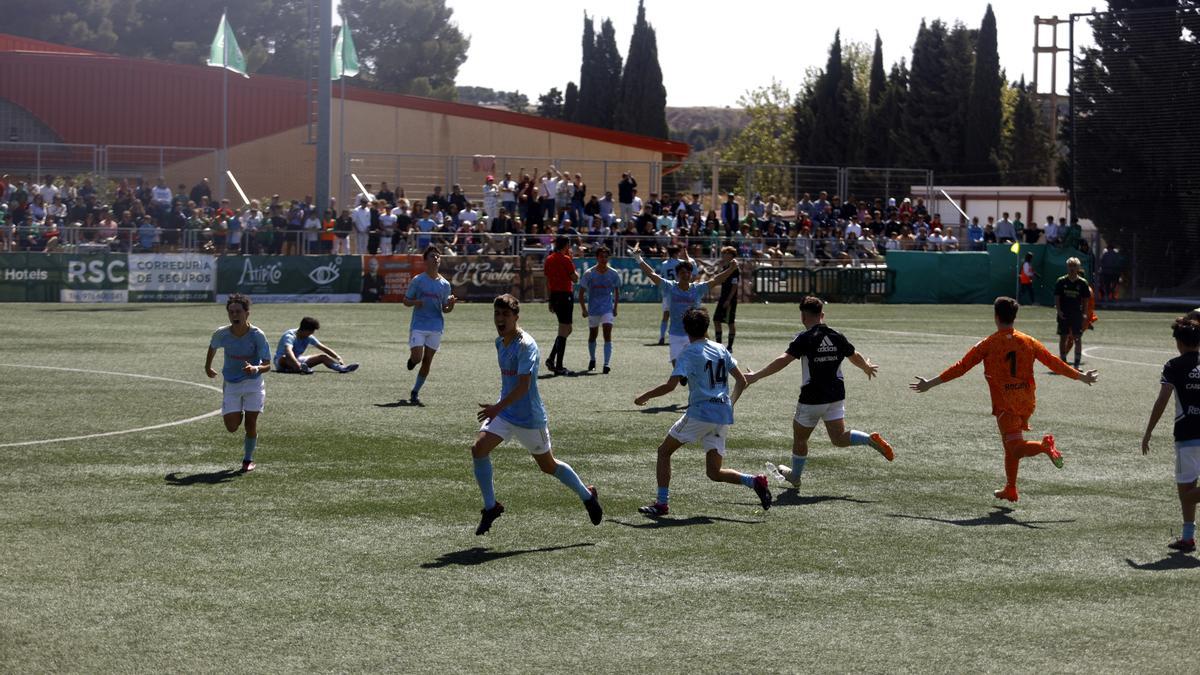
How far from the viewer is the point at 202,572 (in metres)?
10.1

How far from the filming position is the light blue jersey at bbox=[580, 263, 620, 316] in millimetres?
24797

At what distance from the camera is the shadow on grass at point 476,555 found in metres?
10.6

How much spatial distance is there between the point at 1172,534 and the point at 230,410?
9.14 m

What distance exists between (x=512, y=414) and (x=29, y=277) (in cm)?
3005

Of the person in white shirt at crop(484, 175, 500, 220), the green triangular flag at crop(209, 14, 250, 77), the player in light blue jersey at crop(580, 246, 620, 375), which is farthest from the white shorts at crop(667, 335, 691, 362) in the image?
the green triangular flag at crop(209, 14, 250, 77)

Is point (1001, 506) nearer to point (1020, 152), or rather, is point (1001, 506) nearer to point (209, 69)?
point (209, 69)

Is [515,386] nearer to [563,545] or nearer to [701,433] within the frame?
[563,545]

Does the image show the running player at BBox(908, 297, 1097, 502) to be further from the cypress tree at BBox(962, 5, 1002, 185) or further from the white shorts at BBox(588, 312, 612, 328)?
the cypress tree at BBox(962, 5, 1002, 185)

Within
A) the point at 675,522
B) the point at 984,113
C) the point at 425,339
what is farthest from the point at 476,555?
the point at 984,113

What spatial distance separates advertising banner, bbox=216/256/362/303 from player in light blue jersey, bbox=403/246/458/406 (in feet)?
66.7

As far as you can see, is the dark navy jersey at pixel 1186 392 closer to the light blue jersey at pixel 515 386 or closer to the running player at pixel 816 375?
the running player at pixel 816 375

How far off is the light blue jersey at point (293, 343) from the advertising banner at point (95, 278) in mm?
16155

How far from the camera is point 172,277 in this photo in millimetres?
39156

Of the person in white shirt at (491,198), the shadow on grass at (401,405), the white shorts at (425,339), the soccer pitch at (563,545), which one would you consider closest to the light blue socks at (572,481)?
the soccer pitch at (563,545)
